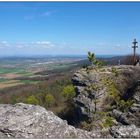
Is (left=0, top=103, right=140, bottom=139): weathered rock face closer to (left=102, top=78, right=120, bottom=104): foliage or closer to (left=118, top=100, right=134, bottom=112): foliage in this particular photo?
(left=102, top=78, right=120, bottom=104): foliage

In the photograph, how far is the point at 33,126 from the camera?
27.6ft

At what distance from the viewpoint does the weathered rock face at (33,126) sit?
8195 millimetres

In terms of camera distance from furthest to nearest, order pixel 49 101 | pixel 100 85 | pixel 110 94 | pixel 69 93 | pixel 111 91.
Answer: pixel 49 101
pixel 69 93
pixel 110 94
pixel 111 91
pixel 100 85

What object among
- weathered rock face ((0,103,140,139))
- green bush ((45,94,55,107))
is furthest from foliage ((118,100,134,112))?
green bush ((45,94,55,107))

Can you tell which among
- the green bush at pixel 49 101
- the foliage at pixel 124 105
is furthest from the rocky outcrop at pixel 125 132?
the green bush at pixel 49 101

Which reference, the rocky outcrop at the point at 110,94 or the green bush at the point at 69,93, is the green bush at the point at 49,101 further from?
the rocky outcrop at the point at 110,94

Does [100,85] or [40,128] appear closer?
[40,128]

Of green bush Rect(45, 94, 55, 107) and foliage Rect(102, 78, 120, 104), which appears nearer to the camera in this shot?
foliage Rect(102, 78, 120, 104)

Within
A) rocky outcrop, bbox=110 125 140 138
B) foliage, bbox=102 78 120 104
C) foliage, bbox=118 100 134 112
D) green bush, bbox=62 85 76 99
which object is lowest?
green bush, bbox=62 85 76 99

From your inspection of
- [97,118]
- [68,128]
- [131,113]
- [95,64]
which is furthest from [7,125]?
[131,113]

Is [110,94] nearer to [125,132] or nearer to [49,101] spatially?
[125,132]

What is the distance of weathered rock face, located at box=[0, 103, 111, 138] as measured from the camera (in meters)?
8.20

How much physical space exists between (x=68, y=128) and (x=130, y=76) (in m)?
17.7

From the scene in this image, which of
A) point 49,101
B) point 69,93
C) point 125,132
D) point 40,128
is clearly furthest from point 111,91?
point 49,101
